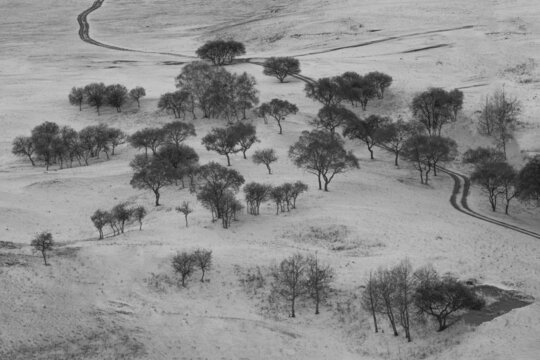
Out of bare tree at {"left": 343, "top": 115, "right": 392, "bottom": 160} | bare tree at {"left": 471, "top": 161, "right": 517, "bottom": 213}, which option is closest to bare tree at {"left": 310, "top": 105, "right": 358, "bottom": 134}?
bare tree at {"left": 343, "top": 115, "right": 392, "bottom": 160}

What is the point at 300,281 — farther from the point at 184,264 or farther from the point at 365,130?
the point at 365,130

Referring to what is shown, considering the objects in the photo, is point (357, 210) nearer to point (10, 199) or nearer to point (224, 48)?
point (10, 199)

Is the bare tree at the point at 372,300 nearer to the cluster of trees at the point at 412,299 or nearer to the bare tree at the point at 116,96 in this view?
the cluster of trees at the point at 412,299

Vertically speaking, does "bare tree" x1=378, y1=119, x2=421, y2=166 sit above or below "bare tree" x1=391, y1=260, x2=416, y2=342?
above

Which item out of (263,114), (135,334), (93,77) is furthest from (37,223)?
(93,77)

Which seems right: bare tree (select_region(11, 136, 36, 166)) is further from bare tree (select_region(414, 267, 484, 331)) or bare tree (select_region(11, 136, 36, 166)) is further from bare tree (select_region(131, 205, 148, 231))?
bare tree (select_region(414, 267, 484, 331))
